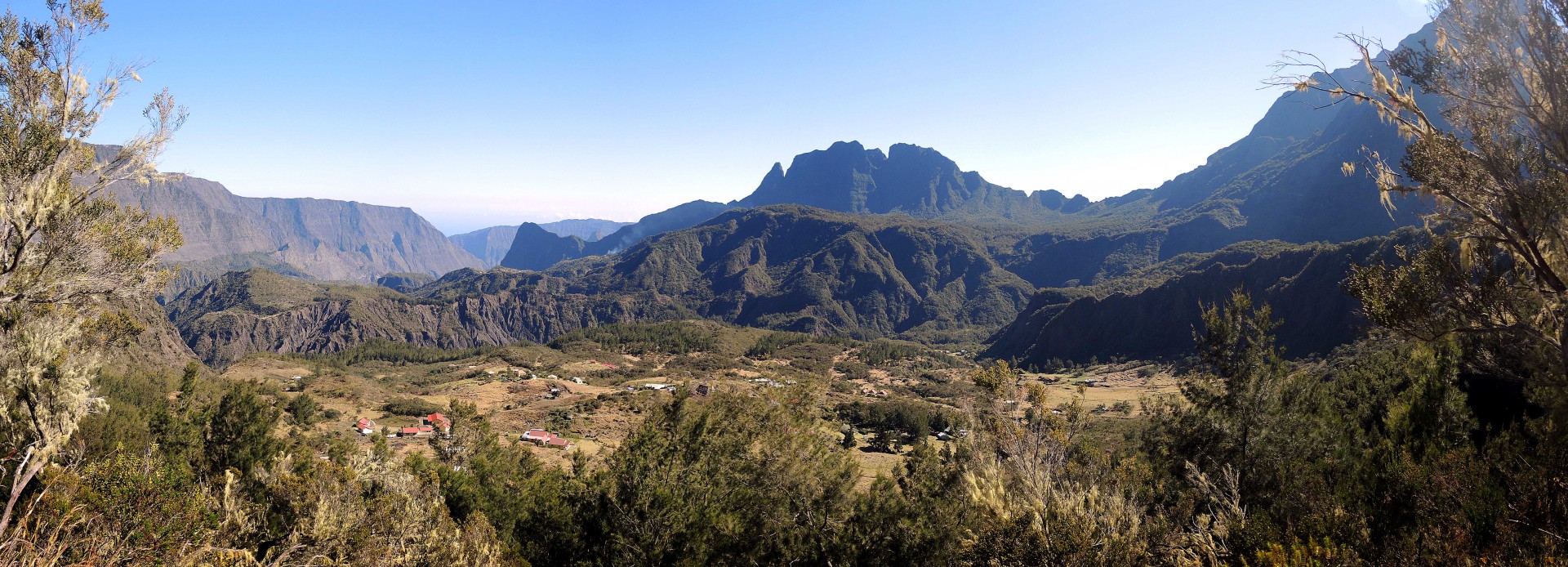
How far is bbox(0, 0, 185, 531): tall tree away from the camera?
10.7 metres

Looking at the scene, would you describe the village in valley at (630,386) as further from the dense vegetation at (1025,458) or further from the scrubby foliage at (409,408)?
the dense vegetation at (1025,458)

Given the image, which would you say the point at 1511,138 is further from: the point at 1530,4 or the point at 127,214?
the point at 127,214

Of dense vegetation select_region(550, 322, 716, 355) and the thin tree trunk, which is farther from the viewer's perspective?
dense vegetation select_region(550, 322, 716, 355)

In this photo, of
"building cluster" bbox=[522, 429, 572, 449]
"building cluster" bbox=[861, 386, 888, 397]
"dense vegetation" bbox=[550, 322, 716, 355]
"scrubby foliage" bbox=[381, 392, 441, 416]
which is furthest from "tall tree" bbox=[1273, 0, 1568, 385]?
"dense vegetation" bbox=[550, 322, 716, 355]

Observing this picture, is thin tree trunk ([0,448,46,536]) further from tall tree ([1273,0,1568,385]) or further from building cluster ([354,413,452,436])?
building cluster ([354,413,452,436])

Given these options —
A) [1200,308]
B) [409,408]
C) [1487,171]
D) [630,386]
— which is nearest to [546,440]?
[409,408]

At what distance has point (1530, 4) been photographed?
25.1 ft

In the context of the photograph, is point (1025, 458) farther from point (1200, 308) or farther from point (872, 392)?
point (1200, 308)

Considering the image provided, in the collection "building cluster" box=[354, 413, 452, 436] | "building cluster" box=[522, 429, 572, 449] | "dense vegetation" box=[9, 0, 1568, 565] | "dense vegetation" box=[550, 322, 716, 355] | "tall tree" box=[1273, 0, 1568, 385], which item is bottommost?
"dense vegetation" box=[550, 322, 716, 355]

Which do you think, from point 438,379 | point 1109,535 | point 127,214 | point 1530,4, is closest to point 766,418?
point 1109,535

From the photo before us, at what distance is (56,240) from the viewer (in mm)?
11258

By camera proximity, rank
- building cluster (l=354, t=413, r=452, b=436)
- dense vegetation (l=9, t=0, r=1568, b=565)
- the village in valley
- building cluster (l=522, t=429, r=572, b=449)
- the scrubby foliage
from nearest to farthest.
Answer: dense vegetation (l=9, t=0, r=1568, b=565) < the village in valley < building cluster (l=522, t=429, r=572, b=449) < building cluster (l=354, t=413, r=452, b=436) < the scrubby foliage

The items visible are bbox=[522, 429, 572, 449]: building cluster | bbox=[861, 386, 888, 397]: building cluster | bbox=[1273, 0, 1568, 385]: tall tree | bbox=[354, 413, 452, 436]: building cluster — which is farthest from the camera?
bbox=[861, 386, 888, 397]: building cluster

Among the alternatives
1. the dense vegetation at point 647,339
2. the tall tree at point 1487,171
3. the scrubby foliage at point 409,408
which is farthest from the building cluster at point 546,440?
the dense vegetation at point 647,339
